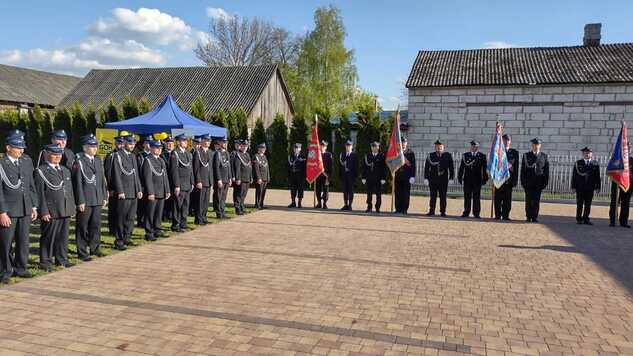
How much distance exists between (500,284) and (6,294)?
18.3ft

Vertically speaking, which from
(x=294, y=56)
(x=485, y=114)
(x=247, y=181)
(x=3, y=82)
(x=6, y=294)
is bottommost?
(x=6, y=294)

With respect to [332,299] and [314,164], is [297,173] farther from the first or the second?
[332,299]

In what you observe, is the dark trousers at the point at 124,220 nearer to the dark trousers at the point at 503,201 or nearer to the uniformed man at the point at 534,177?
the dark trousers at the point at 503,201

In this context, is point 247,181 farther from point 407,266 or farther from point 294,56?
point 294,56

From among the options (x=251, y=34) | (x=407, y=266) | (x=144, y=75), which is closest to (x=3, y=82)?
(x=144, y=75)

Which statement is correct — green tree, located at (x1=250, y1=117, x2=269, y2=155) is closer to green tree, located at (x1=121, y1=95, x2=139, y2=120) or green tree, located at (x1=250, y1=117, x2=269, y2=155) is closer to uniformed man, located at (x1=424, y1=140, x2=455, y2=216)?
green tree, located at (x1=121, y1=95, x2=139, y2=120)

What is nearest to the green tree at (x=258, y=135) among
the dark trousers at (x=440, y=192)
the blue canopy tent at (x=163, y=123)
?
the blue canopy tent at (x=163, y=123)

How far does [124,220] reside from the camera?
7.31 meters

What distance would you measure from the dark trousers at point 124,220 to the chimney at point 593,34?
2379 cm

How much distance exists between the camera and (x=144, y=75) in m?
34.5

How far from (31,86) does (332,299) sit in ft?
155

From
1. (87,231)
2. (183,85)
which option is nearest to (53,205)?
(87,231)

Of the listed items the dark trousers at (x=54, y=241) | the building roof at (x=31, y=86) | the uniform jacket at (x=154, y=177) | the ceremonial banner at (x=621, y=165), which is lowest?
the dark trousers at (x=54, y=241)

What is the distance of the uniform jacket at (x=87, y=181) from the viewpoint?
6.34 metres
